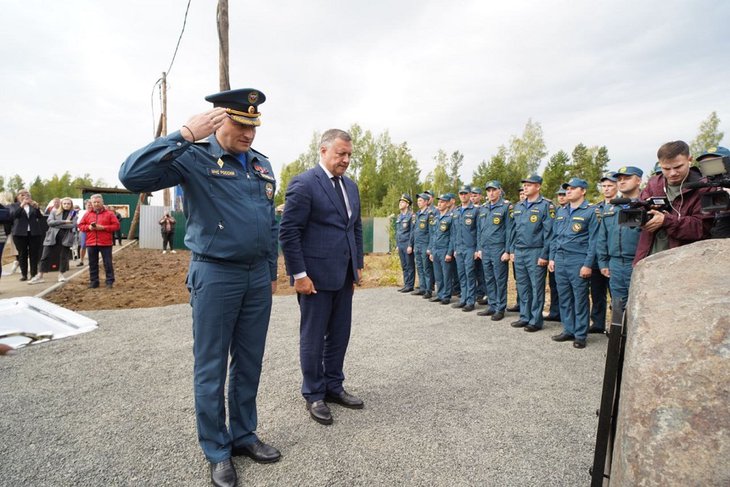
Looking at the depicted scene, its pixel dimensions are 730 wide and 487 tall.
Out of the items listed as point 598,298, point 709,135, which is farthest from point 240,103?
point 709,135

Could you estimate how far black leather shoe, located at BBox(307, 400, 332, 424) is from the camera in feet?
9.32

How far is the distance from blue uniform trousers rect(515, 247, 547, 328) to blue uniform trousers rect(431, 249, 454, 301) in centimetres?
179

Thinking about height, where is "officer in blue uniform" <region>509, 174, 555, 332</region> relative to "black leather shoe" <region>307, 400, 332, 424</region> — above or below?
above

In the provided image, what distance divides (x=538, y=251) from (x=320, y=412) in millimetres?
4210

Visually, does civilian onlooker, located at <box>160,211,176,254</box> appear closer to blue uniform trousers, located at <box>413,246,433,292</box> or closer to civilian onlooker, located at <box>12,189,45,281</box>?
civilian onlooker, located at <box>12,189,45,281</box>

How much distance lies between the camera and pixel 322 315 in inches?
118

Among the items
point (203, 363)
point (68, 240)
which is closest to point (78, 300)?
point (68, 240)

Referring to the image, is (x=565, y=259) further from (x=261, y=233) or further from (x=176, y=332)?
(x=176, y=332)

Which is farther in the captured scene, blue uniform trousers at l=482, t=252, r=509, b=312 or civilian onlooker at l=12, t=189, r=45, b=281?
civilian onlooker at l=12, t=189, r=45, b=281

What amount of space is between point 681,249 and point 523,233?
4.67m

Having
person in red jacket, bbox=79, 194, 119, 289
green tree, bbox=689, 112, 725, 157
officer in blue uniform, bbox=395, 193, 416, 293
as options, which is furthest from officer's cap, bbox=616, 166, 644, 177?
green tree, bbox=689, 112, 725, 157

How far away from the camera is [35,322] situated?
512cm

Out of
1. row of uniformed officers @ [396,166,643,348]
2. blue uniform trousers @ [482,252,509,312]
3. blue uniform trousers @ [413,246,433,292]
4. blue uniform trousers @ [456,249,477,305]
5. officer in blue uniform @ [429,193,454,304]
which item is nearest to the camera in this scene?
row of uniformed officers @ [396,166,643,348]

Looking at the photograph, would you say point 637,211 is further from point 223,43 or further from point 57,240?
point 57,240
